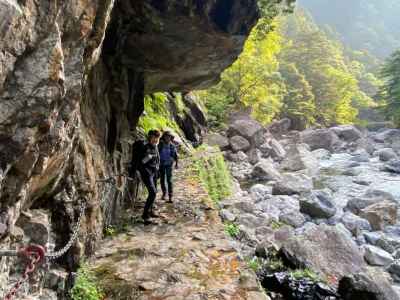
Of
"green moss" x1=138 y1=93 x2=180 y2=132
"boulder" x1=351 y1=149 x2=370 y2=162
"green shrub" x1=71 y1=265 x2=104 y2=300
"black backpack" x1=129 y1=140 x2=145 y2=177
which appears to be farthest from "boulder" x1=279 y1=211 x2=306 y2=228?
"boulder" x1=351 y1=149 x2=370 y2=162

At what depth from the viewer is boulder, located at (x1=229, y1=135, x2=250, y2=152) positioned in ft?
90.8

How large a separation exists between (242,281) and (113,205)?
141 inches

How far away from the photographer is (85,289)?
581 cm

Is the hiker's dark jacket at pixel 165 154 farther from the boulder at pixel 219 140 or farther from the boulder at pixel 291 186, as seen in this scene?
the boulder at pixel 219 140

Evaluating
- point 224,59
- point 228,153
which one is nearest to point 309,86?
point 228,153

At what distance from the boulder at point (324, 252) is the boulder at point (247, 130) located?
17.4 meters

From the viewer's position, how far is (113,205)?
29.5 feet

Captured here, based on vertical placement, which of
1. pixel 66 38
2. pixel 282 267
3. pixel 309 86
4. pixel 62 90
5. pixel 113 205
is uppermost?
pixel 309 86

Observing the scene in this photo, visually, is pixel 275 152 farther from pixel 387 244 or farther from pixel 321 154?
pixel 387 244

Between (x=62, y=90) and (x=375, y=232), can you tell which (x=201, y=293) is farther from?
(x=375, y=232)

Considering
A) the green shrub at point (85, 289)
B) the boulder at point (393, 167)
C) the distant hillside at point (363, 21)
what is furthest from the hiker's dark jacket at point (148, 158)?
the distant hillside at point (363, 21)

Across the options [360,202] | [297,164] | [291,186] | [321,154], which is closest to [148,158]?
[291,186]

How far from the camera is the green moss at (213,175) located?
1589 centimetres

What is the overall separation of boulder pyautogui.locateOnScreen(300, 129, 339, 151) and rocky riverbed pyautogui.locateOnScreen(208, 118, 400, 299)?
0.31 ft
